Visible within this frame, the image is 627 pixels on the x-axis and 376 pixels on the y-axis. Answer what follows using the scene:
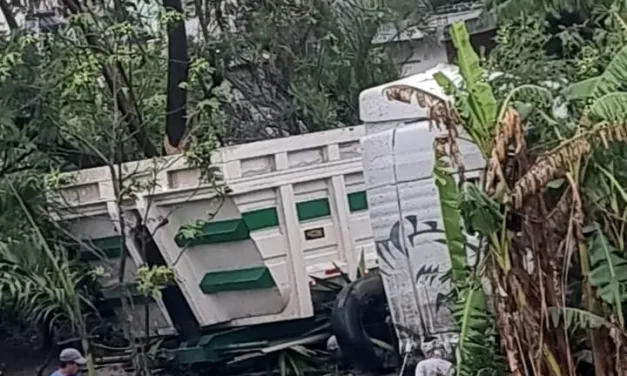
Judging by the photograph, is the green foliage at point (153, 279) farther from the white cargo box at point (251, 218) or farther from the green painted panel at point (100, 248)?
the green painted panel at point (100, 248)

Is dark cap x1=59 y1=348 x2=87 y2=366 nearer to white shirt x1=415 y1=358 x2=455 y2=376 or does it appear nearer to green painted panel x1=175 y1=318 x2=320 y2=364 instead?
green painted panel x1=175 y1=318 x2=320 y2=364

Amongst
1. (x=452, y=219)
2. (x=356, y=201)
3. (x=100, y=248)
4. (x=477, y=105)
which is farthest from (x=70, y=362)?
(x=477, y=105)

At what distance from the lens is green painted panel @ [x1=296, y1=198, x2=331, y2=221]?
9207mm

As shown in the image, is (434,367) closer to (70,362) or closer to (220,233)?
(220,233)

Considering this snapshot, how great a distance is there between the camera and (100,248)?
9.53 meters

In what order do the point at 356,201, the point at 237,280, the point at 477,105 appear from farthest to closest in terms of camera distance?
the point at 356,201, the point at 237,280, the point at 477,105

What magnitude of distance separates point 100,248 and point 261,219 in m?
1.37

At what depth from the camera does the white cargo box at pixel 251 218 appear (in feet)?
29.5

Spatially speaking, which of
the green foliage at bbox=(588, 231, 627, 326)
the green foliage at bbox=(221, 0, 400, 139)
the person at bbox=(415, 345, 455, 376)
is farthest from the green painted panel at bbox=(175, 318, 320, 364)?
the green foliage at bbox=(588, 231, 627, 326)

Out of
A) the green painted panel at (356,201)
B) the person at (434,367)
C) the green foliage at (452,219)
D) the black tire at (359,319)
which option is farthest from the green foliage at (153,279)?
the green foliage at (452,219)

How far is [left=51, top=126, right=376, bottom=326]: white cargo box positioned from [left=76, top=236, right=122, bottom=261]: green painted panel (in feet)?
0.27

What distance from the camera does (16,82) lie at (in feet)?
30.1

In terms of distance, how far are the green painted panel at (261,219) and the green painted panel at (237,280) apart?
30 centimetres

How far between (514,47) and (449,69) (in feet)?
2.04
